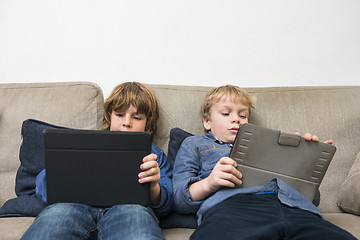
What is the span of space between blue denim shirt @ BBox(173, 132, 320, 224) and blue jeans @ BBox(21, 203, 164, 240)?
0.17 metres

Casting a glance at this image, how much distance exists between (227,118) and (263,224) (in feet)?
1.81

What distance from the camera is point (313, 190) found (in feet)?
3.76

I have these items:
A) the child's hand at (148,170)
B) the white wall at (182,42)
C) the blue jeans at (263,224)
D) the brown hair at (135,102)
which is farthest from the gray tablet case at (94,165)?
the white wall at (182,42)

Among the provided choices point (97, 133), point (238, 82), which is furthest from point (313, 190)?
point (238, 82)

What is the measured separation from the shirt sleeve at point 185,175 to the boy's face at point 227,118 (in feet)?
0.41

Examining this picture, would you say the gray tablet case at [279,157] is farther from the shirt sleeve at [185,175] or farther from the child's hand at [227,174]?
the shirt sleeve at [185,175]

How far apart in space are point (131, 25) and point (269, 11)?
2.44 feet

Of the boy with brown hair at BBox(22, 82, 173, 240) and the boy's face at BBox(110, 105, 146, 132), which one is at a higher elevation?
the boy's face at BBox(110, 105, 146, 132)

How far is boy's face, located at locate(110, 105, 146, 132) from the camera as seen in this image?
1.40 m

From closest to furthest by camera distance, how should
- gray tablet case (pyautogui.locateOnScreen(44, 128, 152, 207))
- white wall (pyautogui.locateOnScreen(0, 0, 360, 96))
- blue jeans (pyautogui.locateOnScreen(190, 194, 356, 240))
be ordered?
blue jeans (pyautogui.locateOnScreen(190, 194, 356, 240))
gray tablet case (pyautogui.locateOnScreen(44, 128, 152, 207))
white wall (pyautogui.locateOnScreen(0, 0, 360, 96))

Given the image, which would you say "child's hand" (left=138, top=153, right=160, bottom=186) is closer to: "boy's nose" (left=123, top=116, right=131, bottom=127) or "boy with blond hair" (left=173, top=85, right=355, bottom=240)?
"boy with blond hair" (left=173, top=85, right=355, bottom=240)

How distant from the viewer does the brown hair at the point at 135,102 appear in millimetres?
1420

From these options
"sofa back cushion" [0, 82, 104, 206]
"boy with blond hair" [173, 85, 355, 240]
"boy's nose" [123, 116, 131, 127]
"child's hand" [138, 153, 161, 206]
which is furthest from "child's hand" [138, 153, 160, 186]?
"sofa back cushion" [0, 82, 104, 206]

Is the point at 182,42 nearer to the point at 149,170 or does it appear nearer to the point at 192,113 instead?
the point at 192,113
